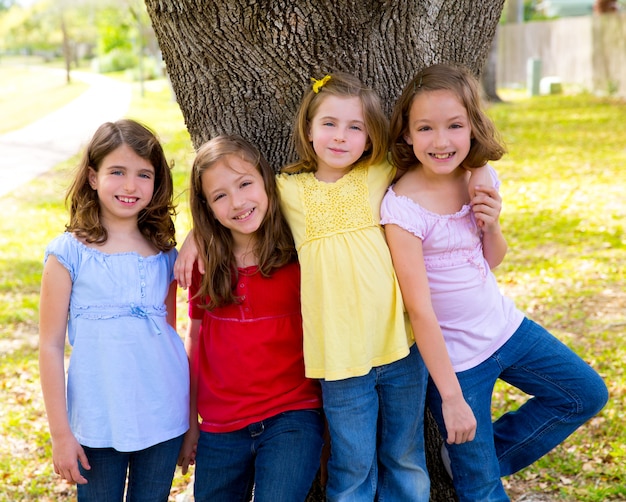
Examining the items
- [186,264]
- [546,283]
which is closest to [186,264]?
[186,264]

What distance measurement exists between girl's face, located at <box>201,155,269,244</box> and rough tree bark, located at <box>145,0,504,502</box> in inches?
11.1

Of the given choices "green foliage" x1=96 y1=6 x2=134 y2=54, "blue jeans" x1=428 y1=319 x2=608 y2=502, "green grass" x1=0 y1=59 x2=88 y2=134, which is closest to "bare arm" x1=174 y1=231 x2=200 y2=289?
"blue jeans" x1=428 y1=319 x2=608 y2=502

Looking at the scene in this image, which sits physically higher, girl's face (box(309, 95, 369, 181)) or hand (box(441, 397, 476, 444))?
girl's face (box(309, 95, 369, 181))

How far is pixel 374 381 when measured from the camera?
2.50m

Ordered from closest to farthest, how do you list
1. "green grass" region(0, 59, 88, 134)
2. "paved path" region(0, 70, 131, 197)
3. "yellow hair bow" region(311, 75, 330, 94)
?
1. "yellow hair bow" region(311, 75, 330, 94)
2. "paved path" region(0, 70, 131, 197)
3. "green grass" region(0, 59, 88, 134)

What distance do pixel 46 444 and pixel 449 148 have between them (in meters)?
2.82

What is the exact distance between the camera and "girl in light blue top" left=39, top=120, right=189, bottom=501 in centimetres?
245

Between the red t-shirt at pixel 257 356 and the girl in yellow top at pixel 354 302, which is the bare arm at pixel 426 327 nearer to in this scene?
the girl in yellow top at pixel 354 302

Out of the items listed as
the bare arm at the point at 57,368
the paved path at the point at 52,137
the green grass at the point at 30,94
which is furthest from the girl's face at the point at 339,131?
the green grass at the point at 30,94

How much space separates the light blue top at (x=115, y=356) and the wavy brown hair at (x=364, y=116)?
0.68 m

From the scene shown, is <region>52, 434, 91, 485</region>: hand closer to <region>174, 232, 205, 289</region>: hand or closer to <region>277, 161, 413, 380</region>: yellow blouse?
<region>174, 232, 205, 289</region>: hand

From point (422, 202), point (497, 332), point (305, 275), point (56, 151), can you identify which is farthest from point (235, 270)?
point (56, 151)

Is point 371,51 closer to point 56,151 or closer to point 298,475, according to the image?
point 298,475

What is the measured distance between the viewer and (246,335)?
2580 mm
